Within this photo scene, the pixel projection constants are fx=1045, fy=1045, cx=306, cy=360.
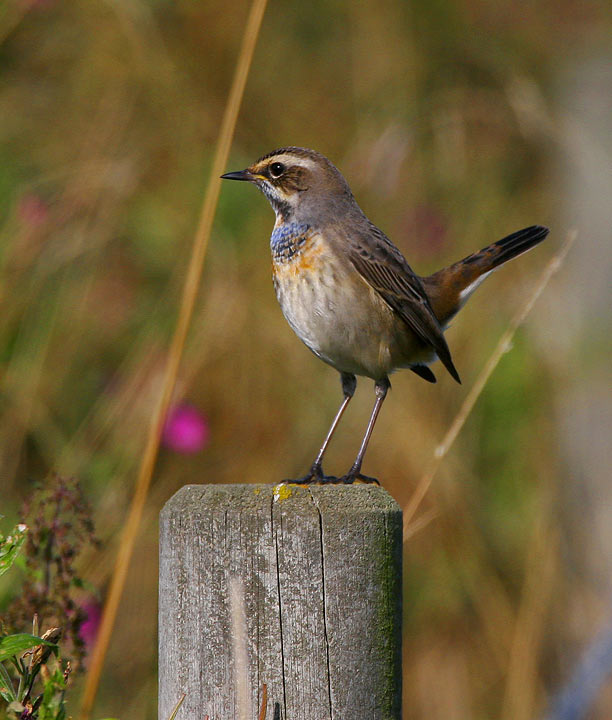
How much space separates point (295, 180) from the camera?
379 centimetres

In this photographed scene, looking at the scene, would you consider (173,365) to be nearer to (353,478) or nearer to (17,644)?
(353,478)

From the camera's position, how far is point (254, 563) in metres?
1.90

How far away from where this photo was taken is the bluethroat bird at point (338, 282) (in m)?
3.57

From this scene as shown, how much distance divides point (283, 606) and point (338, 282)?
72.2 inches

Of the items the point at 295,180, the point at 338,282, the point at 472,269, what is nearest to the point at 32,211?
the point at 295,180

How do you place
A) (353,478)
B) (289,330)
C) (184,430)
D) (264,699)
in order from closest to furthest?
(264,699), (353,478), (184,430), (289,330)

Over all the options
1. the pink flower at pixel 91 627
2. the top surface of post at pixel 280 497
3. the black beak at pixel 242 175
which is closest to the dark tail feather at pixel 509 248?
the black beak at pixel 242 175

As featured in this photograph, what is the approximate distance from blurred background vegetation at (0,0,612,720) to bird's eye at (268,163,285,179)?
83 centimetres

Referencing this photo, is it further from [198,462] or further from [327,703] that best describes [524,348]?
[327,703]

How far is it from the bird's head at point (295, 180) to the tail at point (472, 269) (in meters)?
0.67

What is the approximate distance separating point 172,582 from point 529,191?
19.0ft

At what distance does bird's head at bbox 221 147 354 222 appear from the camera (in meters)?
3.77

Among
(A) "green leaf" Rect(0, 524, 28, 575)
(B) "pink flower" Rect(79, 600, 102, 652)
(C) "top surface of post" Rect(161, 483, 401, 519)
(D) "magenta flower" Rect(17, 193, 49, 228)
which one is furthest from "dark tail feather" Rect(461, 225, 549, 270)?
(A) "green leaf" Rect(0, 524, 28, 575)

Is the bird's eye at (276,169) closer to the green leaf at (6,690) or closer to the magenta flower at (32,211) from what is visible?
the magenta flower at (32,211)
